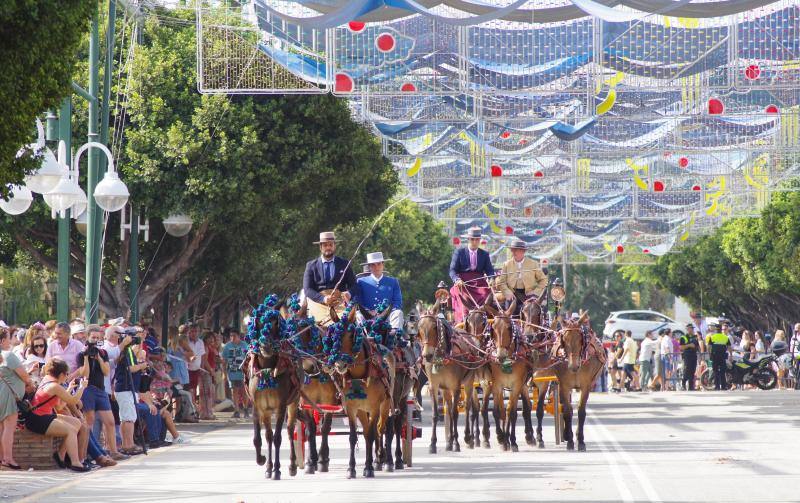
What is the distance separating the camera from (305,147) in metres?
32.2

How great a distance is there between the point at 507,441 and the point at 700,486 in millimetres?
5633

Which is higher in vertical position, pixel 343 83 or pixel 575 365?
pixel 343 83

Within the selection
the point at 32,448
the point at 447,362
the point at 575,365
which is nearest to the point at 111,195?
the point at 32,448

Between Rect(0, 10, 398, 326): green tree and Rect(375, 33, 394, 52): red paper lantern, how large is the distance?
7555 millimetres

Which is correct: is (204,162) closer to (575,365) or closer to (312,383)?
(575,365)

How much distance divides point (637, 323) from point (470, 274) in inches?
1990

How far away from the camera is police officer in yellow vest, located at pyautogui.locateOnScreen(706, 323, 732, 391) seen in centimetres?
4197

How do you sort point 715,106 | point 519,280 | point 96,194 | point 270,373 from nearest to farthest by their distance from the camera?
point 270,373 < point 96,194 < point 519,280 < point 715,106

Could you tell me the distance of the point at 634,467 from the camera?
1745 centimetres

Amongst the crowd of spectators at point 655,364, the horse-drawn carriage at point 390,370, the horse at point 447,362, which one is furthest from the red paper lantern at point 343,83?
the crowd of spectators at point 655,364

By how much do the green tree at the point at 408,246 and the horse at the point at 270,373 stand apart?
3461 cm

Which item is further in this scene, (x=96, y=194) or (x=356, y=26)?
(x=356, y=26)

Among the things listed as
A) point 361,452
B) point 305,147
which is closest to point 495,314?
point 361,452

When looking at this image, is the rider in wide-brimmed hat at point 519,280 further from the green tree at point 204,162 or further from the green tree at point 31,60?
the green tree at point 204,162
